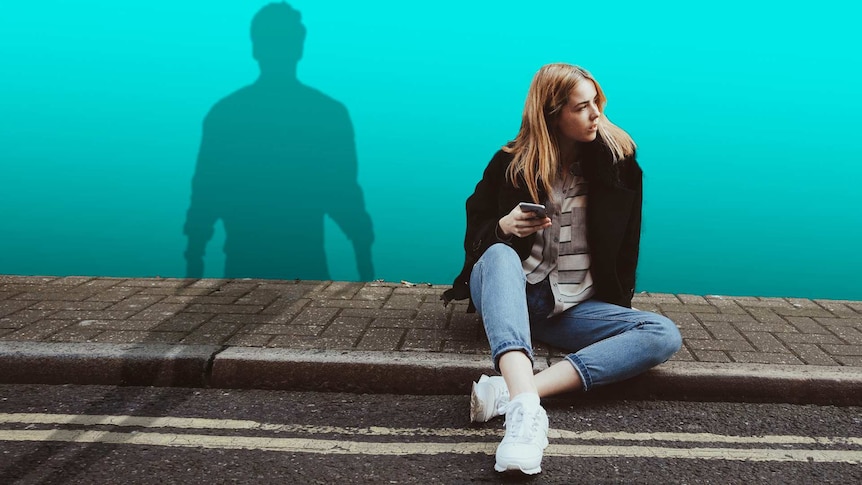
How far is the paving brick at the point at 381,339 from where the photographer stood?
365 cm

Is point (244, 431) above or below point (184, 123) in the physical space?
below

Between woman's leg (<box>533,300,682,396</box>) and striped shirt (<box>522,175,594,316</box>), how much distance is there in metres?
0.09

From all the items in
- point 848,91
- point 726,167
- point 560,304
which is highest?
point 848,91

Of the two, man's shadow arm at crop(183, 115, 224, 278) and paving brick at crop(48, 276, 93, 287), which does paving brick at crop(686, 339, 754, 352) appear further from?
paving brick at crop(48, 276, 93, 287)

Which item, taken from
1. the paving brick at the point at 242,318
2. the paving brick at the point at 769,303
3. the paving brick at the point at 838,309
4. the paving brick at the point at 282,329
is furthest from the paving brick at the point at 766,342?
the paving brick at the point at 242,318

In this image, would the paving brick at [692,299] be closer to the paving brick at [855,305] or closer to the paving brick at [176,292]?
the paving brick at [855,305]

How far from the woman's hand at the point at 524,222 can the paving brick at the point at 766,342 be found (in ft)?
4.69

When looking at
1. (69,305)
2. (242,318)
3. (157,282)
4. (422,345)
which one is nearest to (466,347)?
(422,345)

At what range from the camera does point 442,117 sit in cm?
522

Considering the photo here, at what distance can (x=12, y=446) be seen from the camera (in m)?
2.75

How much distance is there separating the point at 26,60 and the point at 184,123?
48.2 inches

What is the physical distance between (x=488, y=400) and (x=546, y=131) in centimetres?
119

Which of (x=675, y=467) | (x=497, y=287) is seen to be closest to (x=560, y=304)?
(x=497, y=287)

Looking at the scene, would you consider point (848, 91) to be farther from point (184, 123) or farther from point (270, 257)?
point (184, 123)
